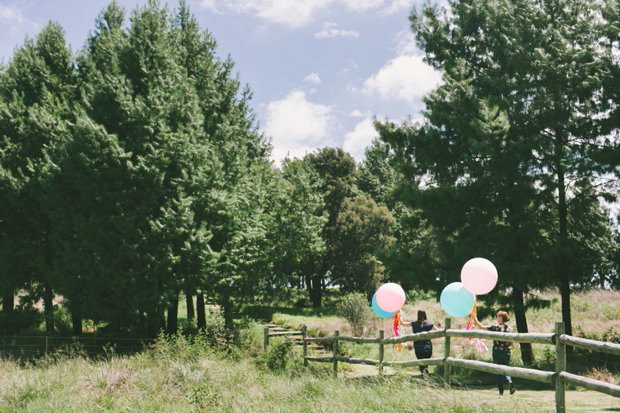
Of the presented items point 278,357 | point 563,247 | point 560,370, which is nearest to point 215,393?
point 560,370

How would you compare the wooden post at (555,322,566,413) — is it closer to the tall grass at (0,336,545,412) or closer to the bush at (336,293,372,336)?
the tall grass at (0,336,545,412)

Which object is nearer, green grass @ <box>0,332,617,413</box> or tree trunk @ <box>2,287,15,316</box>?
green grass @ <box>0,332,617,413</box>

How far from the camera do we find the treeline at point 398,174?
55.4 ft

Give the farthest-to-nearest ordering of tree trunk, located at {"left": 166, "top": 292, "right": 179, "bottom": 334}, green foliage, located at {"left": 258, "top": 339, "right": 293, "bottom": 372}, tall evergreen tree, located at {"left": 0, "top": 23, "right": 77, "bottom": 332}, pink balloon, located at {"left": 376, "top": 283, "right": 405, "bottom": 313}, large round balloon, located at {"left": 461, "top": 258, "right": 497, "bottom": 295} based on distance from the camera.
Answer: tall evergreen tree, located at {"left": 0, "top": 23, "right": 77, "bottom": 332}
tree trunk, located at {"left": 166, "top": 292, "right": 179, "bottom": 334}
green foliage, located at {"left": 258, "top": 339, "right": 293, "bottom": 372}
pink balloon, located at {"left": 376, "top": 283, "right": 405, "bottom": 313}
large round balloon, located at {"left": 461, "top": 258, "right": 497, "bottom": 295}

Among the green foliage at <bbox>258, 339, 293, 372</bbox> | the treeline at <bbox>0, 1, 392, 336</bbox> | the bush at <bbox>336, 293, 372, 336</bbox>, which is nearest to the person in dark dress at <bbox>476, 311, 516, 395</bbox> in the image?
the green foliage at <bbox>258, 339, 293, 372</bbox>

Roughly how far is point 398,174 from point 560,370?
13.2 meters

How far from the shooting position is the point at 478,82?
18.9 meters

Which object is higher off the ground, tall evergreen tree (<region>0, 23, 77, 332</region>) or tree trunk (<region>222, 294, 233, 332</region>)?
tall evergreen tree (<region>0, 23, 77, 332</region>)

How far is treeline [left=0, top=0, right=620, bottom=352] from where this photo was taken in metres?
16.9

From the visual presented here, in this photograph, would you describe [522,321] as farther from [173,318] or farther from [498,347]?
[173,318]

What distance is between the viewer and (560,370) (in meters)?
7.33

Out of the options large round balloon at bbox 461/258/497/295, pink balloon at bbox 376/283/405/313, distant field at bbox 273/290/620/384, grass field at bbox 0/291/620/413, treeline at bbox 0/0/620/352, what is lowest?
distant field at bbox 273/290/620/384

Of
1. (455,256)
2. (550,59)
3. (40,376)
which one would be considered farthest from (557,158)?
(40,376)

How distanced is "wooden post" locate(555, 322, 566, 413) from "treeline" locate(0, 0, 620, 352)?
9142 millimetres
